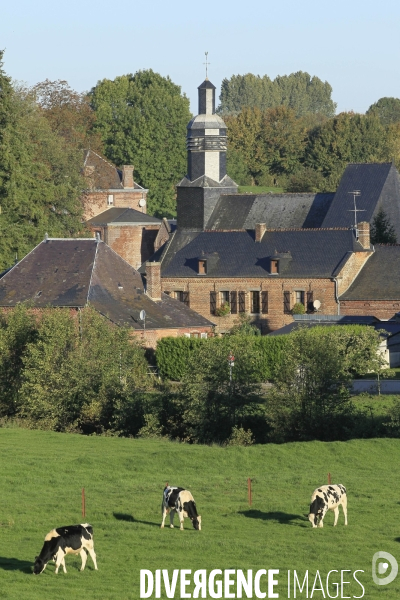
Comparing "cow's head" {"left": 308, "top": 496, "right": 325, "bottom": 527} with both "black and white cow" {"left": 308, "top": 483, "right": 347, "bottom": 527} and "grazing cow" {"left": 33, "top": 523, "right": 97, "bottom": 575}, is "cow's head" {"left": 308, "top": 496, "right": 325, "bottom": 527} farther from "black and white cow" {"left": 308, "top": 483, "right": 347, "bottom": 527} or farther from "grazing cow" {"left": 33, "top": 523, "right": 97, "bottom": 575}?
"grazing cow" {"left": 33, "top": 523, "right": 97, "bottom": 575}

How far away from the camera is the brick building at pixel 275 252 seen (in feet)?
194

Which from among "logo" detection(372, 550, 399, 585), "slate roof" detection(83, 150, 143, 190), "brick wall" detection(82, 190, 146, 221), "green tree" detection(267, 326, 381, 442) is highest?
"slate roof" detection(83, 150, 143, 190)

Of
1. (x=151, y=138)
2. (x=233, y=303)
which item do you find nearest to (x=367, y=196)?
(x=233, y=303)

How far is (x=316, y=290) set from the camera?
58.9 meters

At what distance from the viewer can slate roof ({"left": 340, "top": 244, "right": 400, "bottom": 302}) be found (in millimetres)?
57031

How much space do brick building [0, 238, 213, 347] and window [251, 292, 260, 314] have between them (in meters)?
6.65

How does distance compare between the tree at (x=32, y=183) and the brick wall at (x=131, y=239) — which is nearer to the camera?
the tree at (x=32, y=183)

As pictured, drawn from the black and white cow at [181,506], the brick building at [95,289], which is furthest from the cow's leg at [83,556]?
the brick building at [95,289]

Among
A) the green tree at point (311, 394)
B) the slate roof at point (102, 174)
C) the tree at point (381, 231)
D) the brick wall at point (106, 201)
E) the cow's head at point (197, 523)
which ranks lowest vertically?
the cow's head at point (197, 523)

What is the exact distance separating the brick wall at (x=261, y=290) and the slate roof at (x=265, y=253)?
31 cm

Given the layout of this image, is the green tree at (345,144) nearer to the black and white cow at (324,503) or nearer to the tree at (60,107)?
the tree at (60,107)

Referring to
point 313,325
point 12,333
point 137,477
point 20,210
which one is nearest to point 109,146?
point 20,210

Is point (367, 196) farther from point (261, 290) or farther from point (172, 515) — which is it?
point (172, 515)

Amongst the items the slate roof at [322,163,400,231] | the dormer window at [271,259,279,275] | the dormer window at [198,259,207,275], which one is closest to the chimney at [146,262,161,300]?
the dormer window at [198,259,207,275]
